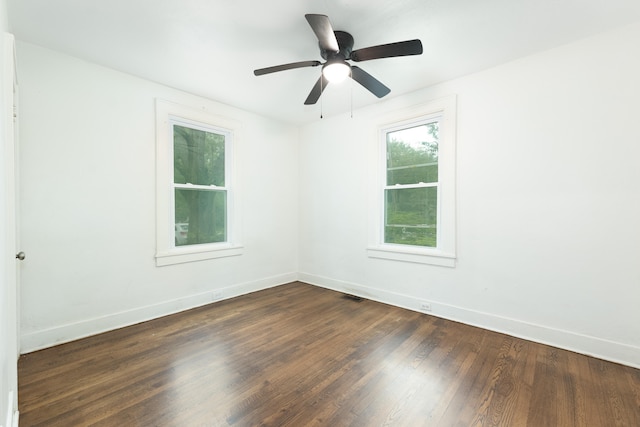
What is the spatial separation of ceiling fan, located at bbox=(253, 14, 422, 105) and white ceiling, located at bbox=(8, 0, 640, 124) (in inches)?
6.9

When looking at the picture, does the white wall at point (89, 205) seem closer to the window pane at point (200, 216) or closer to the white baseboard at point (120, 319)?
the white baseboard at point (120, 319)

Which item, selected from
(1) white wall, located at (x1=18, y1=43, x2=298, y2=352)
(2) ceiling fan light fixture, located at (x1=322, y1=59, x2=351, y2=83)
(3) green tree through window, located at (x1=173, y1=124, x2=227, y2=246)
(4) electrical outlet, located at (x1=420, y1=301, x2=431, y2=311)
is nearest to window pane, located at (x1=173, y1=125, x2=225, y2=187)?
(3) green tree through window, located at (x1=173, y1=124, x2=227, y2=246)

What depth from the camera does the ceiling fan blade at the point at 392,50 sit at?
187 cm

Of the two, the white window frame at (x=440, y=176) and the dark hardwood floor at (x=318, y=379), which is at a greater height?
the white window frame at (x=440, y=176)

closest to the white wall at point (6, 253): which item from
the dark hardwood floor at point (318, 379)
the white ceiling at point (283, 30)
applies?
the dark hardwood floor at point (318, 379)

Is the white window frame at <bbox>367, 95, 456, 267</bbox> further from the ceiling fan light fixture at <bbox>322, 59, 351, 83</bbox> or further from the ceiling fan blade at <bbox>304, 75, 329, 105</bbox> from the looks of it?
the ceiling fan light fixture at <bbox>322, 59, 351, 83</bbox>

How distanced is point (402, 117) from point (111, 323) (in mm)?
3935

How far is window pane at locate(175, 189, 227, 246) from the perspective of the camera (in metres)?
3.38

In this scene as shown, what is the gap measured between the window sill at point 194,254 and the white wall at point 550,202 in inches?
90.4

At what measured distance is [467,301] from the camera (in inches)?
115

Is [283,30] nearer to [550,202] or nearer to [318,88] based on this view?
[318,88]

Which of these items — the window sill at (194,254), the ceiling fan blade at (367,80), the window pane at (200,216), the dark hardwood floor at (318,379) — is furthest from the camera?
the window pane at (200,216)

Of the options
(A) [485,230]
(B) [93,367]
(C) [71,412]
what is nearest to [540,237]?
(A) [485,230]

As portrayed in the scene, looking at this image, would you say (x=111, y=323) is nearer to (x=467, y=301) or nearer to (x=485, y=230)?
(x=467, y=301)
